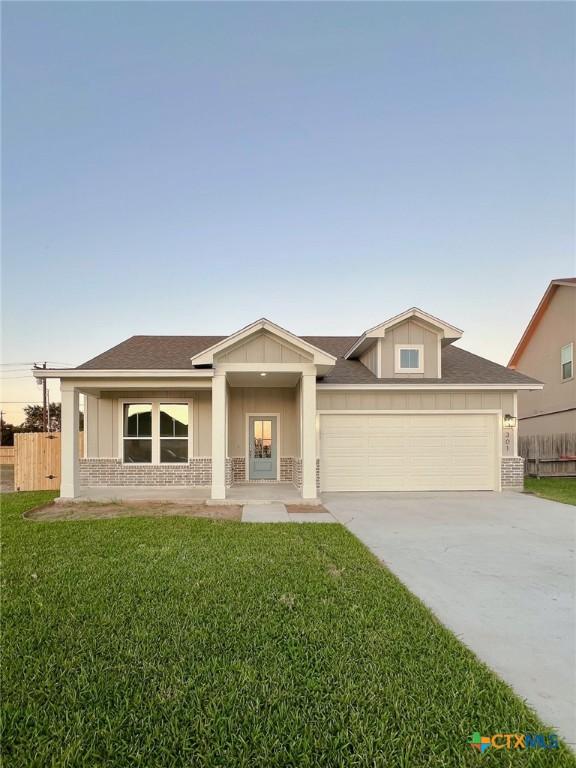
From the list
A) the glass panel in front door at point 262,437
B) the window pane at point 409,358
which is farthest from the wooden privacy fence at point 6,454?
the window pane at point 409,358

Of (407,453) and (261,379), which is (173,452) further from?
(407,453)

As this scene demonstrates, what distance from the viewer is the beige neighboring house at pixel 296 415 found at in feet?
33.7

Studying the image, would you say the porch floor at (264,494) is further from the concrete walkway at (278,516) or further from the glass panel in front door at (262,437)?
the glass panel in front door at (262,437)

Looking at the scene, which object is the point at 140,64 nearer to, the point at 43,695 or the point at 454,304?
the point at 43,695

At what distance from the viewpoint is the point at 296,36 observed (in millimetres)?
10094

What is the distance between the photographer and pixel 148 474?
12.6 metres

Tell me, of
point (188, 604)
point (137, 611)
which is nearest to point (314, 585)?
point (188, 604)

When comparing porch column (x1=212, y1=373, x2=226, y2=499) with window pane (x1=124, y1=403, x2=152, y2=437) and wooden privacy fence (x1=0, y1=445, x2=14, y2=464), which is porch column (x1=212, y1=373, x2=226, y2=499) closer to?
window pane (x1=124, y1=403, x2=152, y2=437)

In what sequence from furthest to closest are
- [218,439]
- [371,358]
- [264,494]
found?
[371,358]
[264,494]
[218,439]

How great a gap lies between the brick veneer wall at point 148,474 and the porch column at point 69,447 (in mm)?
2020

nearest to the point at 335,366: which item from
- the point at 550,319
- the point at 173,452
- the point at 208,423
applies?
the point at 208,423

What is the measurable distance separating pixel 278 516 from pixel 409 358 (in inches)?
260

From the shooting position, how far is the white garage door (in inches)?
463

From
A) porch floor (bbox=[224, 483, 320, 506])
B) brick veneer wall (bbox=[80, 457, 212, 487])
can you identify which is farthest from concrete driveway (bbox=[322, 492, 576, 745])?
brick veneer wall (bbox=[80, 457, 212, 487])
